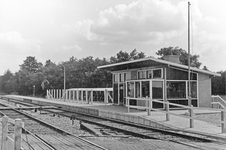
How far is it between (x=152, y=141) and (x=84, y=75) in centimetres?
4942

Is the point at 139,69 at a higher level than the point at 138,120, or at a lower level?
higher

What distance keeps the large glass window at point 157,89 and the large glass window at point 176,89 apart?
601 millimetres

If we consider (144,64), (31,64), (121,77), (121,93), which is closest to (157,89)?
(144,64)

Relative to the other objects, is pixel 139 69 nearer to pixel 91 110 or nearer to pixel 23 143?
pixel 91 110

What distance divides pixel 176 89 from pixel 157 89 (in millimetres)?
1582

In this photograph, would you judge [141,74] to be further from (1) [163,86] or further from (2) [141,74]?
(1) [163,86]

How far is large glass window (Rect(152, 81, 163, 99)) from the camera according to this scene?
61.5 feet

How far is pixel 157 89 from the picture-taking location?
1889cm

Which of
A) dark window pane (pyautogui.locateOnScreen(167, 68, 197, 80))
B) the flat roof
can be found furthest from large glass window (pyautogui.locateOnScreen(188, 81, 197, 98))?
the flat roof

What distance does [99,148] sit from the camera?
305 inches

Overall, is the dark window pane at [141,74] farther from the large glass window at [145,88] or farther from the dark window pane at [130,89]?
the large glass window at [145,88]

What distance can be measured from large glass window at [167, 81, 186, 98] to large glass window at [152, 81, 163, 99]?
0.60m

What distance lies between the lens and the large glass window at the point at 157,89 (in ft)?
61.5

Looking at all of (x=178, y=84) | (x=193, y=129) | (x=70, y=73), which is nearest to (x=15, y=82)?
(x=70, y=73)
